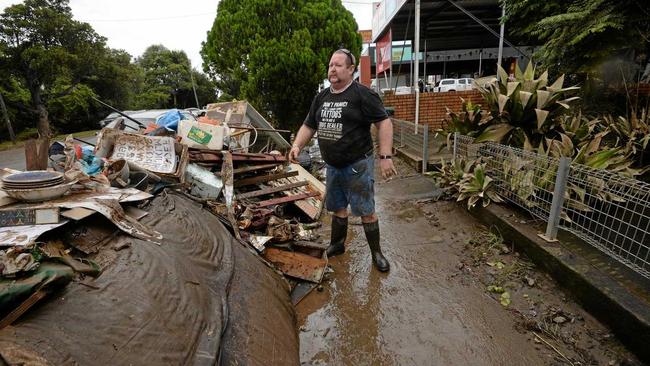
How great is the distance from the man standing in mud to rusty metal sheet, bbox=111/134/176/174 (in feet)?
3.80

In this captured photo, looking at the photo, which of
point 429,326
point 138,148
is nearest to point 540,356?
point 429,326

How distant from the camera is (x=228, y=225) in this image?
2.61m

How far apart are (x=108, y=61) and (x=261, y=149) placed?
2138 centimetres

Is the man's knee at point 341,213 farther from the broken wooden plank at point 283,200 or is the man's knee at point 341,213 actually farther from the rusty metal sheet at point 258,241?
the broken wooden plank at point 283,200

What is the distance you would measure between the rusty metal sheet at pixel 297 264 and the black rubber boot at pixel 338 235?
421 millimetres

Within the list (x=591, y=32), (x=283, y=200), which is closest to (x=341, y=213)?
(x=283, y=200)

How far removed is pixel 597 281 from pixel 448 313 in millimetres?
930

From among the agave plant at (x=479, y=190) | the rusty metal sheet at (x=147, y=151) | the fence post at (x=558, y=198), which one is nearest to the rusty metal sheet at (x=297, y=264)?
the rusty metal sheet at (x=147, y=151)

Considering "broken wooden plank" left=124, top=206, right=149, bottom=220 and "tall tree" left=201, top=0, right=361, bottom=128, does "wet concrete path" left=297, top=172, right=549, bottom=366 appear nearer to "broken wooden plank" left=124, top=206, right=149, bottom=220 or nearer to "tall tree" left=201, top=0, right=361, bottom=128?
"broken wooden plank" left=124, top=206, right=149, bottom=220

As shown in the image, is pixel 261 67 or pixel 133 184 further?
pixel 261 67

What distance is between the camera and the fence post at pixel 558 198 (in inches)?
97.3

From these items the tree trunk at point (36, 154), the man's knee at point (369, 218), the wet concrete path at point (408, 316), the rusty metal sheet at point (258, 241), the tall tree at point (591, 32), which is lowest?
the wet concrete path at point (408, 316)

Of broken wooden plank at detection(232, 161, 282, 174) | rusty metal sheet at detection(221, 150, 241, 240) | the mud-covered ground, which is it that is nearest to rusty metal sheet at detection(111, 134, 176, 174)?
rusty metal sheet at detection(221, 150, 241, 240)

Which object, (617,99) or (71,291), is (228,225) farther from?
(617,99)
